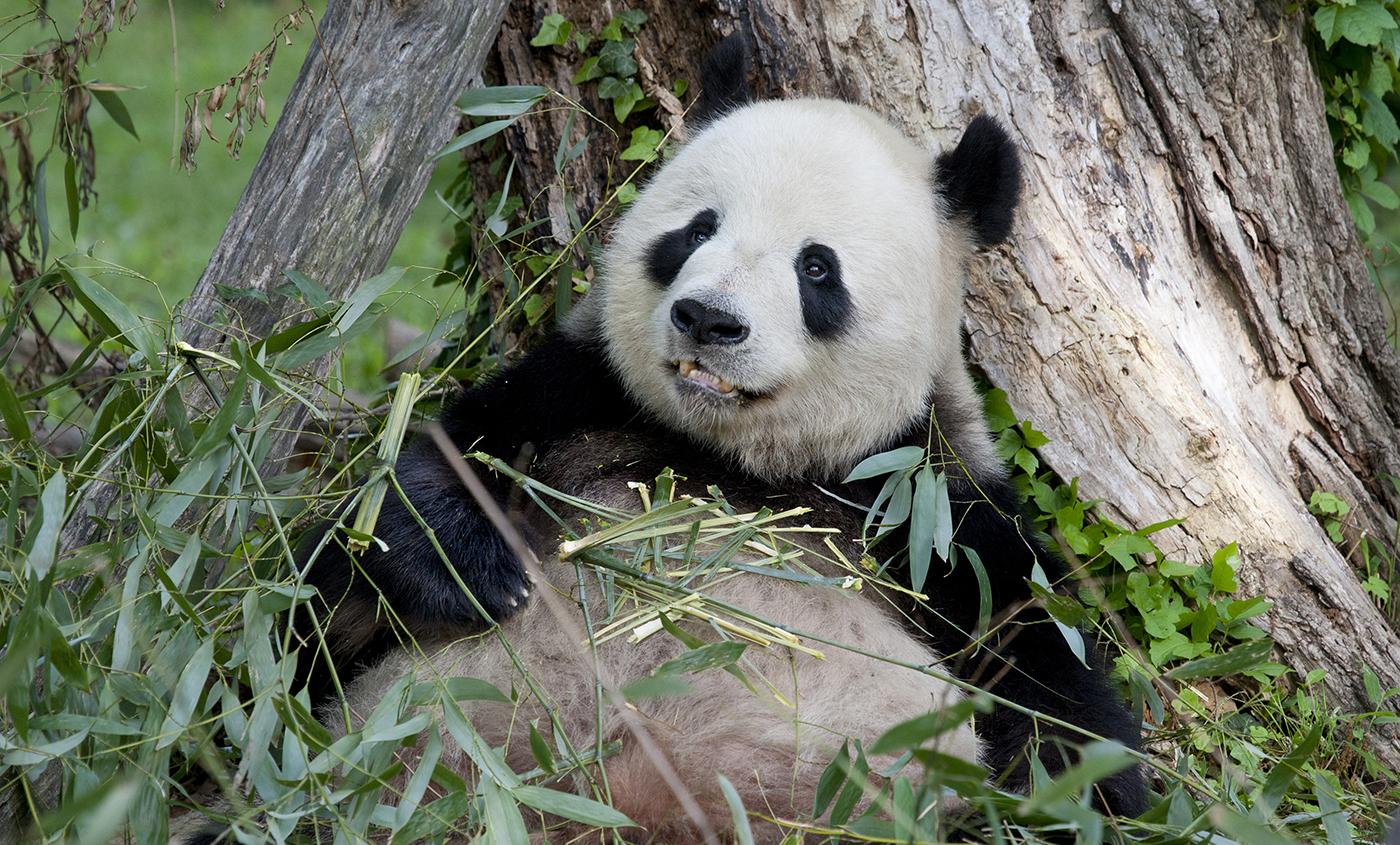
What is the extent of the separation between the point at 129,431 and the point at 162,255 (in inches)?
209

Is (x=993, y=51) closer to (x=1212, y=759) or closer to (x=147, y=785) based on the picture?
(x=1212, y=759)

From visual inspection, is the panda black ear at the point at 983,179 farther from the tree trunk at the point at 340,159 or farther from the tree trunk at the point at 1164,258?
the tree trunk at the point at 340,159

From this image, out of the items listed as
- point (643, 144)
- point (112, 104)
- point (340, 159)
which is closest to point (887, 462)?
point (643, 144)

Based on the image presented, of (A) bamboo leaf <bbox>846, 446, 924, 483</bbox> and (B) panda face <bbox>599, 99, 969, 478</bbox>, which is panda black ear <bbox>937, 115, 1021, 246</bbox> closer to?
(B) panda face <bbox>599, 99, 969, 478</bbox>

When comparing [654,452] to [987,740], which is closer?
[987,740]

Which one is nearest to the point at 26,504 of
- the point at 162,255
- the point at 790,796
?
the point at 790,796

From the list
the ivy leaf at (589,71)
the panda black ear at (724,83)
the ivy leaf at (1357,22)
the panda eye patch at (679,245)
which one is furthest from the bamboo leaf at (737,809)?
the ivy leaf at (1357,22)

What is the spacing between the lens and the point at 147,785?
6.02ft

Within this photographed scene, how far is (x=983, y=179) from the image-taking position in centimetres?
263

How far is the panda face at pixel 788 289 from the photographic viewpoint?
7.59 ft

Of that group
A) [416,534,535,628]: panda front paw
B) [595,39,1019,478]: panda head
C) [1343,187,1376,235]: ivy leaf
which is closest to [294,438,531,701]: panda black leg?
[416,534,535,628]: panda front paw

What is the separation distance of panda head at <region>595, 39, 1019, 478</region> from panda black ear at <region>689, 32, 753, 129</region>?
0.33 ft

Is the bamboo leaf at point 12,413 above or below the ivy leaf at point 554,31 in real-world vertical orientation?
below

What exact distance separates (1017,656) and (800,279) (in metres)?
1.05
